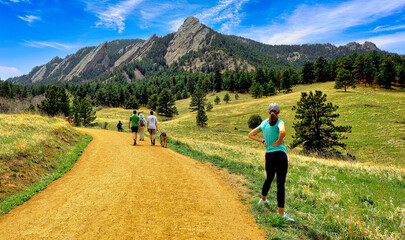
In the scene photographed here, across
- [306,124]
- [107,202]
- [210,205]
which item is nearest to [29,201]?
[107,202]

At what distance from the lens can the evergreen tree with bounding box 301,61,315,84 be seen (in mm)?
116562

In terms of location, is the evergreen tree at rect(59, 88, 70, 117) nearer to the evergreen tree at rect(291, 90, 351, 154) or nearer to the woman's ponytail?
the evergreen tree at rect(291, 90, 351, 154)

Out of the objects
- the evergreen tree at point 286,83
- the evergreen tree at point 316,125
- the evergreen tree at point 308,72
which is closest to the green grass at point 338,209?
the evergreen tree at point 316,125

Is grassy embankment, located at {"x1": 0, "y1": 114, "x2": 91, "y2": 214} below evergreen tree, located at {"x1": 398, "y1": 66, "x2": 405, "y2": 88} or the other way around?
below

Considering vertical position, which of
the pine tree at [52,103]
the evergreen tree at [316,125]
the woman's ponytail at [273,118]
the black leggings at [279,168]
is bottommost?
the evergreen tree at [316,125]

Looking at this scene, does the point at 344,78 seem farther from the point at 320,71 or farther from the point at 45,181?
the point at 45,181

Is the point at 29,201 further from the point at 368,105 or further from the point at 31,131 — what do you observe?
the point at 368,105

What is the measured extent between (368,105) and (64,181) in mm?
67986

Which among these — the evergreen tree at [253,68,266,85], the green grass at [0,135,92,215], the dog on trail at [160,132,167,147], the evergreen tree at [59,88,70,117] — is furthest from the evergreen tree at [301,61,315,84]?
the green grass at [0,135,92,215]

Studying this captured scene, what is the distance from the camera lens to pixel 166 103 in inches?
3393

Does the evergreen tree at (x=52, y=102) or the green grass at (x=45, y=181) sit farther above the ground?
the evergreen tree at (x=52, y=102)

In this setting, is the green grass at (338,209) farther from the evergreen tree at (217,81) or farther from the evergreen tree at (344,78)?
the evergreen tree at (217,81)

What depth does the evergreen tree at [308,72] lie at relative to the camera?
382ft

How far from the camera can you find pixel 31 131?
11625mm
